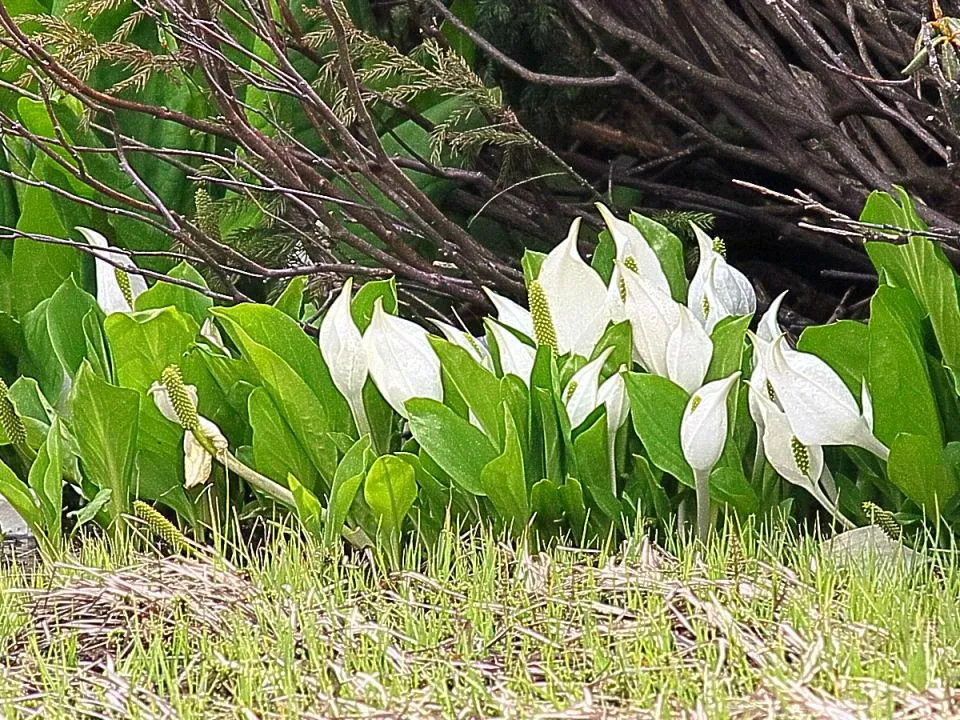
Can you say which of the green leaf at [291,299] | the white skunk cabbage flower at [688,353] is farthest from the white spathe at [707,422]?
the green leaf at [291,299]

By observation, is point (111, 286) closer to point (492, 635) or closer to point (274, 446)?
point (274, 446)

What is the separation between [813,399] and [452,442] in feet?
1.56

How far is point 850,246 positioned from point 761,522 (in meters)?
1.06

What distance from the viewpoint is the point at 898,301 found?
5.43 feet

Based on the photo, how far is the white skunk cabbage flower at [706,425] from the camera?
1.59 meters

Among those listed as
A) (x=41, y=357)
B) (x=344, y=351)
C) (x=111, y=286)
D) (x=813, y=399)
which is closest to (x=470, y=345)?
(x=344, y=351)

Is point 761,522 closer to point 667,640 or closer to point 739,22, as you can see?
point 667,640

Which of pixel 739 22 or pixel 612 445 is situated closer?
pixel 612 445

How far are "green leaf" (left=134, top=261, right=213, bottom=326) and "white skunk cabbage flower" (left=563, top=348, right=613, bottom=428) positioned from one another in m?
0.68

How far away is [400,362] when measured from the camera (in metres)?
1.74

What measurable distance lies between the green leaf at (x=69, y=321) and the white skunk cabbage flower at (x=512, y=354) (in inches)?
26.3

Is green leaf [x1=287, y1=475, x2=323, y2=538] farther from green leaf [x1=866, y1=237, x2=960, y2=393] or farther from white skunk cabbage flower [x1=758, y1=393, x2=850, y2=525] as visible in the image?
green leaf [x1=866, y1=237, x2=960, y2=393]

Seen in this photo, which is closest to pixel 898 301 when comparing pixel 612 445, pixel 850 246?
pixel 612 445

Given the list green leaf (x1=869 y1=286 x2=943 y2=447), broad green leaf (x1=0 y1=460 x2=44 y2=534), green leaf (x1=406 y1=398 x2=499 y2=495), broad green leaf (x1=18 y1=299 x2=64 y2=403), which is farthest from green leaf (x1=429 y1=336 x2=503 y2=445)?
broad green leaf (x1=18 y1=299 x2=64 y2=403)
